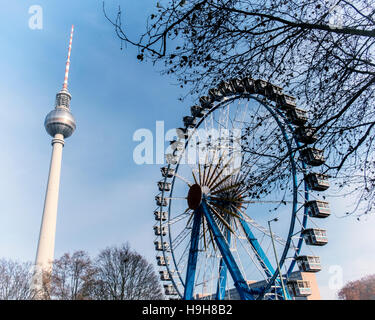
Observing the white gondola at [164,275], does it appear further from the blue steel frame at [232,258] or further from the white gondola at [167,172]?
the white gondola at [167,172]

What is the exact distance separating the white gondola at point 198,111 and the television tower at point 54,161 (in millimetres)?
47400

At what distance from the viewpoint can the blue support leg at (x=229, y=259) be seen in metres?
16.2

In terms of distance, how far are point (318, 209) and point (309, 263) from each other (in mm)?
2306

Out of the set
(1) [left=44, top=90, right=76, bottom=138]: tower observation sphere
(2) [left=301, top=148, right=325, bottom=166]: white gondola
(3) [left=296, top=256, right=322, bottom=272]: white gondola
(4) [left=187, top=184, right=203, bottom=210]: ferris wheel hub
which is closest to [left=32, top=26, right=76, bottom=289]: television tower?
(1) [left=44, top=90, right=76, bottom=138]: tower observation sphere

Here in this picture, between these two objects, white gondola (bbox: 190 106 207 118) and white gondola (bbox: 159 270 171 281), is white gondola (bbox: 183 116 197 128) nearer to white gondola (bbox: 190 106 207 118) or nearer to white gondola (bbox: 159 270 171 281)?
white gondola (bbox: 190 106 207 118)

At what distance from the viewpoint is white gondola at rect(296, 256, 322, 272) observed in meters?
14.1

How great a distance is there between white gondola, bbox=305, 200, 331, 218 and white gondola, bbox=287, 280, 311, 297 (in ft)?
9.53

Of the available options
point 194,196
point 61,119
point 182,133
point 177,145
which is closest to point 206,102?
point 182,133

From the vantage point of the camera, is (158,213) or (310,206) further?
(158,213)

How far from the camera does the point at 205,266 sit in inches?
757

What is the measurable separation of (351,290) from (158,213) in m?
44.8
